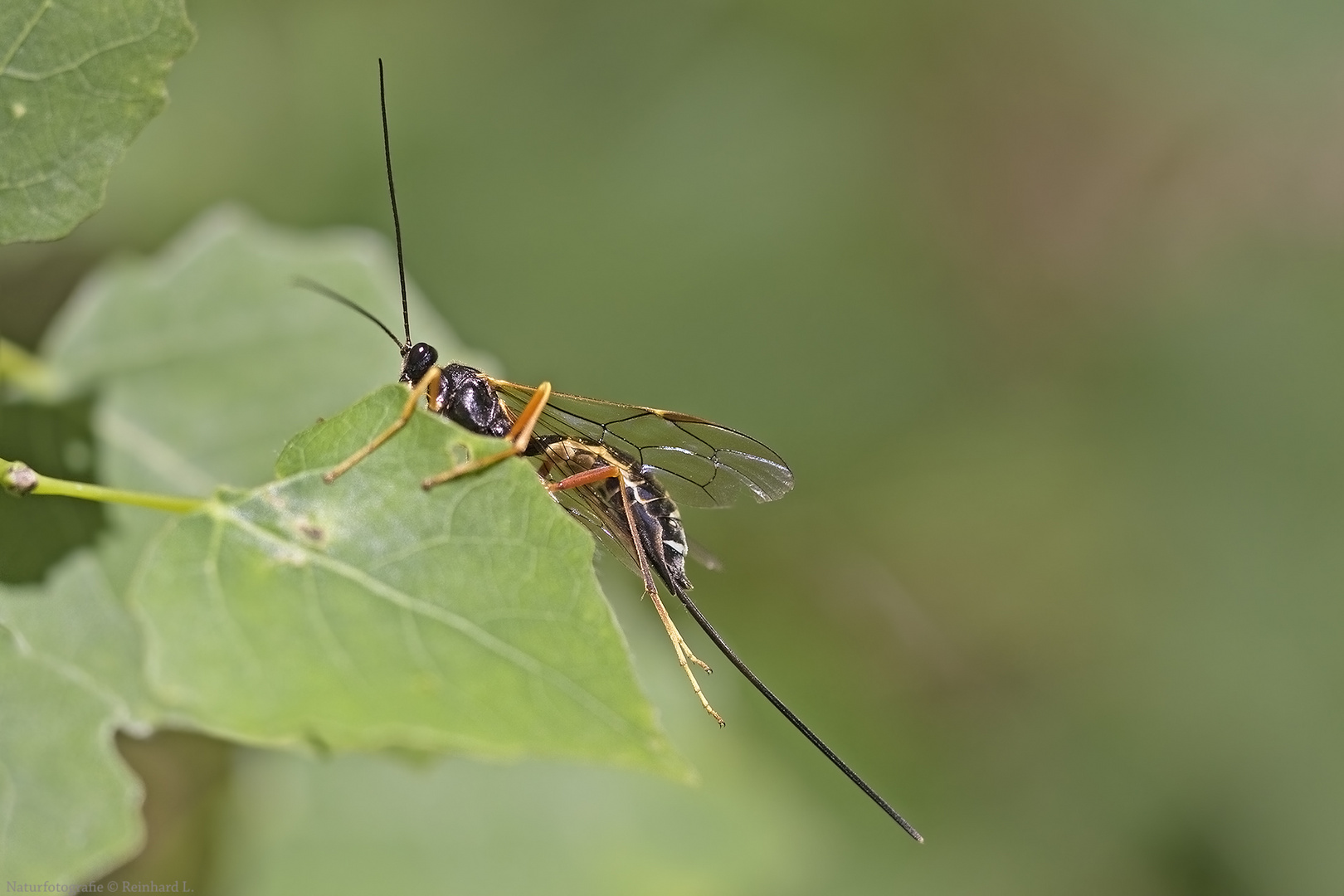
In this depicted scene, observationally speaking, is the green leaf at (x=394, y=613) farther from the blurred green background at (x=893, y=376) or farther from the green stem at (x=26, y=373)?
the blurred green background at (x=893, y=376)

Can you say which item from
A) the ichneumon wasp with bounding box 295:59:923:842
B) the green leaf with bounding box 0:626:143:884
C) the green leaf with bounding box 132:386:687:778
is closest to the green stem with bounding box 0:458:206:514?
the green leaf with bounding box 132:386:687:778

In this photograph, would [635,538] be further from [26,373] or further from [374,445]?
[26,373]

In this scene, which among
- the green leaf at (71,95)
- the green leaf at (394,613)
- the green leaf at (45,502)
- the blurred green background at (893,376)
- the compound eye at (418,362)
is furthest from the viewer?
the blurred green background at (893,376)

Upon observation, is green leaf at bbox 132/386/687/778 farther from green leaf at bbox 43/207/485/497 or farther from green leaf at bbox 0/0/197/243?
green leaf at bbox 43/207/485/497

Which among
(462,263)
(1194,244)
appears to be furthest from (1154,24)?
(462,263)

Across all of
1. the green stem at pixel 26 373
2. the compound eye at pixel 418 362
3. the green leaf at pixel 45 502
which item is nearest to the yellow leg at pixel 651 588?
the compound eye at pixel 418 362

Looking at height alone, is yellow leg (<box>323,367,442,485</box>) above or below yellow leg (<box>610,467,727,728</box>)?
above

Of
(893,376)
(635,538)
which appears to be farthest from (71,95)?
(893,376)
